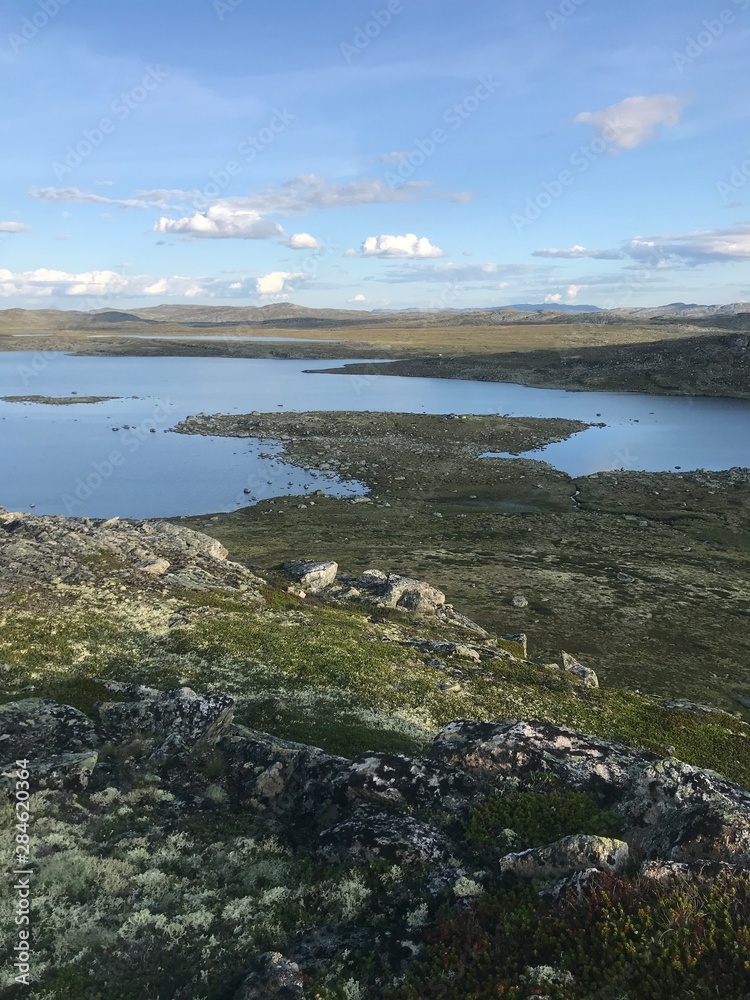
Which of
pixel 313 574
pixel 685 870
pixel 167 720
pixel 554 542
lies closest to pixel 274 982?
pixel 685 870

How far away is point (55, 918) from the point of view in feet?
35.6

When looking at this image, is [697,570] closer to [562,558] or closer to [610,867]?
[562,558]

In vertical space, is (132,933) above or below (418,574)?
Result: above

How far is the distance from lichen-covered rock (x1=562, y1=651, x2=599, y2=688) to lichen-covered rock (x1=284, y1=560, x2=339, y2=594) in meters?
14.0

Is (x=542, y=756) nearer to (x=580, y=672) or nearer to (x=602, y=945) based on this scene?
(x=602, y=945)

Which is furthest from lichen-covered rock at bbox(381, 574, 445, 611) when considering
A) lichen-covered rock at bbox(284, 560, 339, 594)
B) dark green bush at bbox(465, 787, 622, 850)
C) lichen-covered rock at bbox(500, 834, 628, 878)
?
lichen-covered rock at bbox(500, 834, 628, 878)

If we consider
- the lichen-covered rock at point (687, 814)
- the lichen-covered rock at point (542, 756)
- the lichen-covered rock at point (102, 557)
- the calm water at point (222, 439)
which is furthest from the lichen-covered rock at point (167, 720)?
the calm water at point (222, 439)

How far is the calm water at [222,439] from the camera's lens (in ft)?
235

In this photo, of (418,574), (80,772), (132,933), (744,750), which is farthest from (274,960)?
(418,574)

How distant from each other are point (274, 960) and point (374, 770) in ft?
16.0

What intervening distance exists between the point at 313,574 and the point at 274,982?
2733 cm

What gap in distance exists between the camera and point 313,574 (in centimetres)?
3647

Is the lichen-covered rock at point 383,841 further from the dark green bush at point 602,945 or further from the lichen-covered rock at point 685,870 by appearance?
the lichen-covered rock at point 685,870

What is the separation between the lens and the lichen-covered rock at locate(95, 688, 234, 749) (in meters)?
16.5
